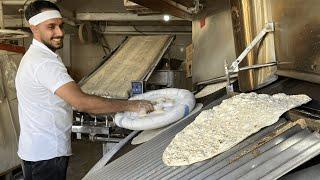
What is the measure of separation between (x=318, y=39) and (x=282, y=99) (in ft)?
0.78

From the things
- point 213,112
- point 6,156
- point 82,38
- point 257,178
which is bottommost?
point 6,156

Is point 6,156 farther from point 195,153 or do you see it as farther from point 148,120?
point 195,153

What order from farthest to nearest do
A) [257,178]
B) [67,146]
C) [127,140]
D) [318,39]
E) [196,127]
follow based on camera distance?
[127,140] → [67,146] → [196,127] → [318,39] → [257,178]

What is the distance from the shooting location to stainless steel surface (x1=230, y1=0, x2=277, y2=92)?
1.73 metres

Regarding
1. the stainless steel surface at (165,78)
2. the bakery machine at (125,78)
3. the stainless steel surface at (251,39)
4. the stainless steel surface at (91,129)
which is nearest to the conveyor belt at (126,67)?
the bakery machine at (125,78)

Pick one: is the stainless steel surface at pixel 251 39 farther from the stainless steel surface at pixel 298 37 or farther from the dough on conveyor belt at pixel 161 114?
the dough on conveyor belt at pixel 161 114

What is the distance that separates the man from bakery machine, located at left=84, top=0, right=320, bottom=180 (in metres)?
0.24

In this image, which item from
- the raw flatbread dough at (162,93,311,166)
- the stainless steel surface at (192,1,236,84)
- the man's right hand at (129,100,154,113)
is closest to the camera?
the raw flatbread dough at (162,93,311,166)

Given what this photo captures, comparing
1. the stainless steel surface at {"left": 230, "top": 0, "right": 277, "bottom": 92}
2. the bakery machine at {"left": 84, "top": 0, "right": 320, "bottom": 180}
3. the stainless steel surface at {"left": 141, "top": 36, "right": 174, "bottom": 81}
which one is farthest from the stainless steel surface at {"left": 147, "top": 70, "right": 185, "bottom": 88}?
the stainless steel surface at {"left": 230, "top": 0, "right": 277, "bottom": 92}

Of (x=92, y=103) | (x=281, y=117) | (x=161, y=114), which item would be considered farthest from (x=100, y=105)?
(x=281, y=117)

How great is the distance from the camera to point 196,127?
1454 millimetres

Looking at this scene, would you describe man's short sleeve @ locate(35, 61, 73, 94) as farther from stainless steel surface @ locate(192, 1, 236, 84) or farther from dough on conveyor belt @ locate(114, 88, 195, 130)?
stainless steel surface @ locate(192, 1, 236, 84)

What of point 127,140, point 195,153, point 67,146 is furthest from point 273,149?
point 127,140

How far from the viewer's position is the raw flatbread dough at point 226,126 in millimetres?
1174
